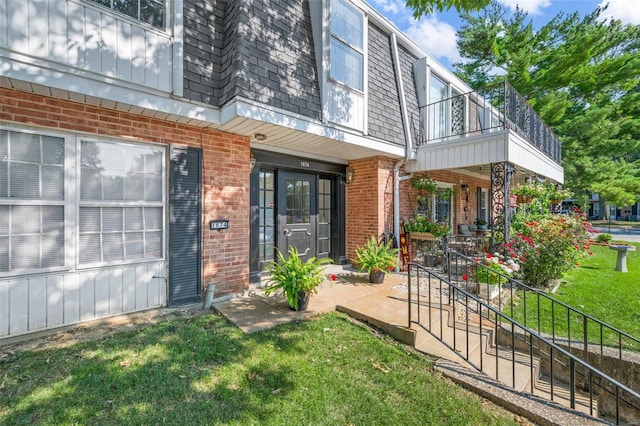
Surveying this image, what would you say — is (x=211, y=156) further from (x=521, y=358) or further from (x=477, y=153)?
(x=477, y=153)

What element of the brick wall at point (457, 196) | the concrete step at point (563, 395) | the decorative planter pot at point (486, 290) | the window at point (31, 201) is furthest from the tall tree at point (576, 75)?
the window at point (31, 201)

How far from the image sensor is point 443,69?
9.09 meters

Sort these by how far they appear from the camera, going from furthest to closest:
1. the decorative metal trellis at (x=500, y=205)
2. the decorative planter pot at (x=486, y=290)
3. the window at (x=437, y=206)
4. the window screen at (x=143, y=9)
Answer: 1. the window at (x=437, y=206)
2. the decorative metal trellis at (x=500, y=205)
3. the decorative planter pot at (x=486, y=290)
4. the window screen at (x=143, y=9)

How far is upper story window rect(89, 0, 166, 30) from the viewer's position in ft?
12.3

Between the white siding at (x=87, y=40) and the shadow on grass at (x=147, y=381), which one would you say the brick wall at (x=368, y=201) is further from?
the white siding at (x=87, y=40)

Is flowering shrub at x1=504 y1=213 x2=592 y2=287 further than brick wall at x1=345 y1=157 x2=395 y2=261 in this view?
No

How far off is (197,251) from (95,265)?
130cm

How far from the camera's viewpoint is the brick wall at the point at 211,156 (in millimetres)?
3615

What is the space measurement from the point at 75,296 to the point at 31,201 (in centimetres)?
129

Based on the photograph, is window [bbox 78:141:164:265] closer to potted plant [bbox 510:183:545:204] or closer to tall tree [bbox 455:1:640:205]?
potted plant [bbox 510:183:545:204]

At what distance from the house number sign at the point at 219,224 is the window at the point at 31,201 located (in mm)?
1874

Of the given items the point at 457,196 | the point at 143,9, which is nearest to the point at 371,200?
the point at 457,196

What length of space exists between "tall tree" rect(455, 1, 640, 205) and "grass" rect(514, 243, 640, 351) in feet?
35.9

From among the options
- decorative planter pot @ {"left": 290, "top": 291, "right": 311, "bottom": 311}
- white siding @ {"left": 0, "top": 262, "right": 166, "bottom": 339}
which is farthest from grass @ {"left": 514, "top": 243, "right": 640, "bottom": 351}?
white siding @ {"left": 0, "top": 262, "right": 166, "bottom": 339}
